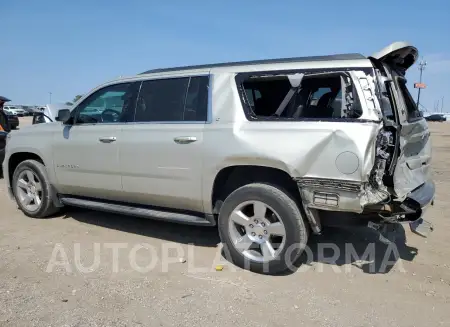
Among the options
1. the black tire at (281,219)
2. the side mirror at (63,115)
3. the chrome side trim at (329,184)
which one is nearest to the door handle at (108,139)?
the side mirror at (63,115)

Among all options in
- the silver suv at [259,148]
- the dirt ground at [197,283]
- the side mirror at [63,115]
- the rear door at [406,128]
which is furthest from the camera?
the side mirror at [63,115]

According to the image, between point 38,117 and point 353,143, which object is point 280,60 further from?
point 38,117

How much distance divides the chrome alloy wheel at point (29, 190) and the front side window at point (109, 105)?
3.70ft

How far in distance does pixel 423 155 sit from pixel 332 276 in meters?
1.59

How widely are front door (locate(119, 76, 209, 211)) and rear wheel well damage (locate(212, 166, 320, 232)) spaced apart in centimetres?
19

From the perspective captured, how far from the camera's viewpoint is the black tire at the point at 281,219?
3.75m

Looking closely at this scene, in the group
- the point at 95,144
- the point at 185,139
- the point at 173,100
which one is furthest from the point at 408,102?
the point at 95,144

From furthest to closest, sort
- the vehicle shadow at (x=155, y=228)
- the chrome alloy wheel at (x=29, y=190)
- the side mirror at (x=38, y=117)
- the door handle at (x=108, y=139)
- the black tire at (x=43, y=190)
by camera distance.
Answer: the side mirror at (x=38, y=117) → the chrome alloy wheel at (x=29, y=190) → the black tire at (x=43, y=190) → the vehicle shadow at (x=155, y=228) → the door handle at (x=108, y=139)

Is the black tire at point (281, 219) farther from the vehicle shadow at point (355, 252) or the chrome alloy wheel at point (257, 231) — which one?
the vehicle shadow at point (355, 252)

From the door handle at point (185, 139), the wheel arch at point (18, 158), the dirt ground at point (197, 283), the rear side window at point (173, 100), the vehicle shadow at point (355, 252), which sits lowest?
the vehicle shadow at point (355, 252)

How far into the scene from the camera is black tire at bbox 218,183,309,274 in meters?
3.75

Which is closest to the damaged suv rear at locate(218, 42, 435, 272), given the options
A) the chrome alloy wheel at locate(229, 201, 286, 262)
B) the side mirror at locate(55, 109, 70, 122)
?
the chrome alloy wheel at locate(229, 201, 286, 262)

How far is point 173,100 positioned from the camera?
455cm

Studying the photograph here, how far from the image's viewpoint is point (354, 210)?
137 inches
